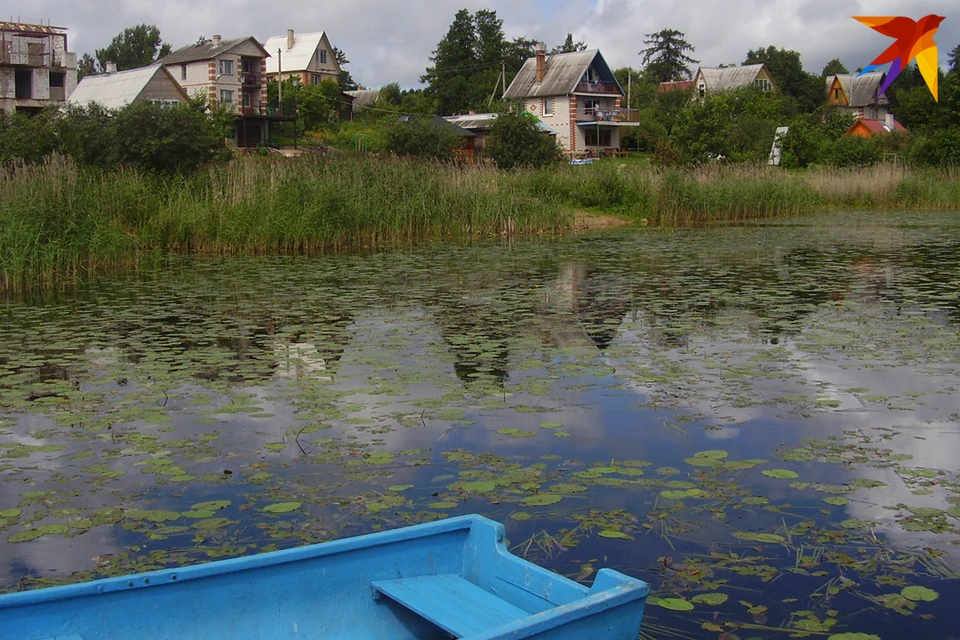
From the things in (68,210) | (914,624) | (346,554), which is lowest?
(914,624)

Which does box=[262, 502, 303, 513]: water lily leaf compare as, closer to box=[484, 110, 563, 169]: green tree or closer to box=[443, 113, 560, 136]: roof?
box=[484, 110, 563, 169]: green tree

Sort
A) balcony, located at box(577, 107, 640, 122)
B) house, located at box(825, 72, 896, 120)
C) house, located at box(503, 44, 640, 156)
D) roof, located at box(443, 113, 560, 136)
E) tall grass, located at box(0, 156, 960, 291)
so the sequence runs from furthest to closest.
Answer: house, located at box(825, 72, 896, 120)
house, located at box(503, 44, 640, 156)
balcony, located at box(577, 107, 640, 122)
roof, located at box(443, 113, 560, 136)
tall grass, located at box(0, 156, 960, 291)

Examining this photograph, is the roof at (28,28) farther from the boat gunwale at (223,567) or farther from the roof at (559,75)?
the boat gunwale at (223,567)

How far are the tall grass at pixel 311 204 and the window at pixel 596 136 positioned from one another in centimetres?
3266

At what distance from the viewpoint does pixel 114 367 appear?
25.4 feet

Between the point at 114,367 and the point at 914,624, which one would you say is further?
the point at 114,367

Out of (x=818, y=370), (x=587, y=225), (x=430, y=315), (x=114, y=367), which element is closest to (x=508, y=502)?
(x=818, y=370)

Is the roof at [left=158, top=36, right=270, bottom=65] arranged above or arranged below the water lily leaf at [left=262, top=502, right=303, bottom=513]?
above

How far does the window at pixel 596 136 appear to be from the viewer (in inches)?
2406

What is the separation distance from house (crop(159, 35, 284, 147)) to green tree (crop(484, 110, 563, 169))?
2211cm

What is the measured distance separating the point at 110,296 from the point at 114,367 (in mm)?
4651

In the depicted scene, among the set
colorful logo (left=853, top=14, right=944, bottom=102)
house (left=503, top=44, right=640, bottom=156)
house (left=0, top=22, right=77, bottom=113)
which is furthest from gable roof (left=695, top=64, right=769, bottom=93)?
colorful logo (left=853, top=14, right=944, bottom=102)

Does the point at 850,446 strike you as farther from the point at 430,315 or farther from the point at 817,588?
the point at 430,315

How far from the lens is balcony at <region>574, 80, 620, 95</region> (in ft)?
195
